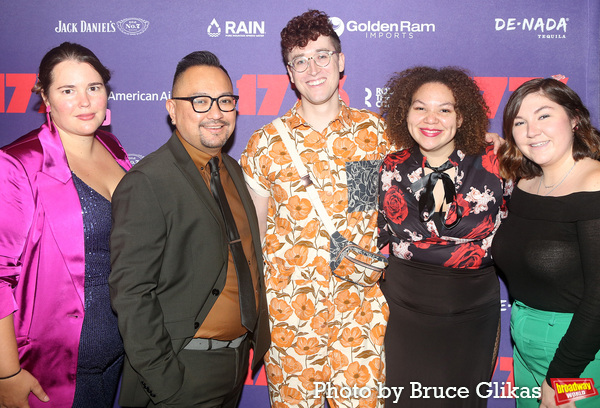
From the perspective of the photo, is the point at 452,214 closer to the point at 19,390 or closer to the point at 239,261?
the point at 239,261

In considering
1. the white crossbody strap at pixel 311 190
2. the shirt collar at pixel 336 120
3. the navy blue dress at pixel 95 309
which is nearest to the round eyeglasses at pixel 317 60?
the shirt collar at pixel 336 120

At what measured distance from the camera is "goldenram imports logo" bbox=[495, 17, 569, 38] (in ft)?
10.3

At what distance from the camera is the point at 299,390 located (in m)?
2.50

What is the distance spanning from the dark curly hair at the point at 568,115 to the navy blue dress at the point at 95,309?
83.5 inches

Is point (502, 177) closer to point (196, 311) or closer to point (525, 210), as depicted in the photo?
point (525, 210)

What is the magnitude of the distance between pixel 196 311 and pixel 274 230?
741mm

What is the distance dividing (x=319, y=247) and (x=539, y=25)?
90.6 inches

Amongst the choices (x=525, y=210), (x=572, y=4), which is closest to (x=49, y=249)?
(x=525, y=210)

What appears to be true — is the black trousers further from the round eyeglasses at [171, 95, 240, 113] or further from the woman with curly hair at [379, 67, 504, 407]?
the round eyeglasses at [171, 95, 240, 113]

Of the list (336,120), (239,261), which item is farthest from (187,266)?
(336,120)

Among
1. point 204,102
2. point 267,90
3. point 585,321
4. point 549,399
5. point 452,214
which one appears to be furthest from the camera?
point 267,90

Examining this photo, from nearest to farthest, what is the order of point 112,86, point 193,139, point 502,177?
1. point 193,139
2. point 502,177
3. point 112,86

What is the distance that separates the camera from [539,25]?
3.13 metres

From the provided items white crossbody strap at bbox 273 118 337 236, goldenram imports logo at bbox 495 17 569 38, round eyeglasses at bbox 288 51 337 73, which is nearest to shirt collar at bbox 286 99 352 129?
white crossbody strap at bbox 273 118 337 236
